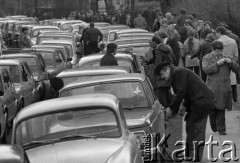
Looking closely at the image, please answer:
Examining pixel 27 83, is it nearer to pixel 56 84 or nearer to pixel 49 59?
pixel 49 59

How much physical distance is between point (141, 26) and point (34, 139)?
3368cm

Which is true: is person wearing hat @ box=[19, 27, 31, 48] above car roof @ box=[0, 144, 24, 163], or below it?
below

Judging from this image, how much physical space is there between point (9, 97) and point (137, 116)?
6.31 metres

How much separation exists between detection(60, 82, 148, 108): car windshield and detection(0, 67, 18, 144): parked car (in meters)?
3.47

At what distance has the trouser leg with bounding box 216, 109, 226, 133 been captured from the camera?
15281 mm

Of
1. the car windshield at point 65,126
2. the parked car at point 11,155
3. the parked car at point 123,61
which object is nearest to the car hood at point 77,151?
the car windshield at point 65,126

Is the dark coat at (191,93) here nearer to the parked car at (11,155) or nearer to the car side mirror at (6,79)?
the parked car at (11,155)

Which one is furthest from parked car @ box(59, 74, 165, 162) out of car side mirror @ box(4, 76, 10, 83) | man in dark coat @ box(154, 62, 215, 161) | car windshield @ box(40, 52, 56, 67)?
car windshield @ box(40, 52, 56, 67)

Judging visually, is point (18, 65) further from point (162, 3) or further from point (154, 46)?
point (162, 3)

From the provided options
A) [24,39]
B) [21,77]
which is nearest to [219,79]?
[21,77]

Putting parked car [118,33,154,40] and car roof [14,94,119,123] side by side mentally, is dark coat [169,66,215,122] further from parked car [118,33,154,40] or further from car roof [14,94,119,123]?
parked car [118,33,154,40]

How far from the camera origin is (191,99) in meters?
12.9

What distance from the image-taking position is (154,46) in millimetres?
19969

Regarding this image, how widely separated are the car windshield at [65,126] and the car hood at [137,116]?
1757mm
